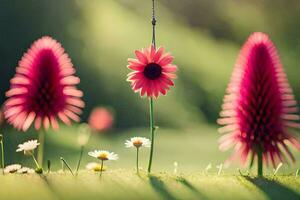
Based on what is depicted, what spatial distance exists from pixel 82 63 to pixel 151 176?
10232 mm

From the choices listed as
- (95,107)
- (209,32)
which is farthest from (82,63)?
(209,32)

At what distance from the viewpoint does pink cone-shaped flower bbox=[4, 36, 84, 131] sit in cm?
393

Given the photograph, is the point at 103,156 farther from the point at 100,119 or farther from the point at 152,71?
the point at 100,119

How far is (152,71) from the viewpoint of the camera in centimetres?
410

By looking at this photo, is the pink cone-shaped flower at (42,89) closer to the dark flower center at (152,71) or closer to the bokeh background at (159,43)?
the dark flower center at (152,71)

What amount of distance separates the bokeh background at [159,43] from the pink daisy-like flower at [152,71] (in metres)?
3.32

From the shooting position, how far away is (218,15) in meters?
19.2

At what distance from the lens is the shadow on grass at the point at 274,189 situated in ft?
12.6

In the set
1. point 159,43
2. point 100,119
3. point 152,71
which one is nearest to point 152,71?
point 152,71

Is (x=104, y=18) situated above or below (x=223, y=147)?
above

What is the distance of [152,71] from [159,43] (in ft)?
42.2

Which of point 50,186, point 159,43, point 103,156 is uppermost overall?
point 159,43

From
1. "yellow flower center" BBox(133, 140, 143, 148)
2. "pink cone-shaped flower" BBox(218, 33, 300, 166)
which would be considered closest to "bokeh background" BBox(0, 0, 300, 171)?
"yellow flower center" BBox(133, 140, 143, 148)

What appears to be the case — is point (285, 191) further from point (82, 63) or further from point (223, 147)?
point (82, 63)
